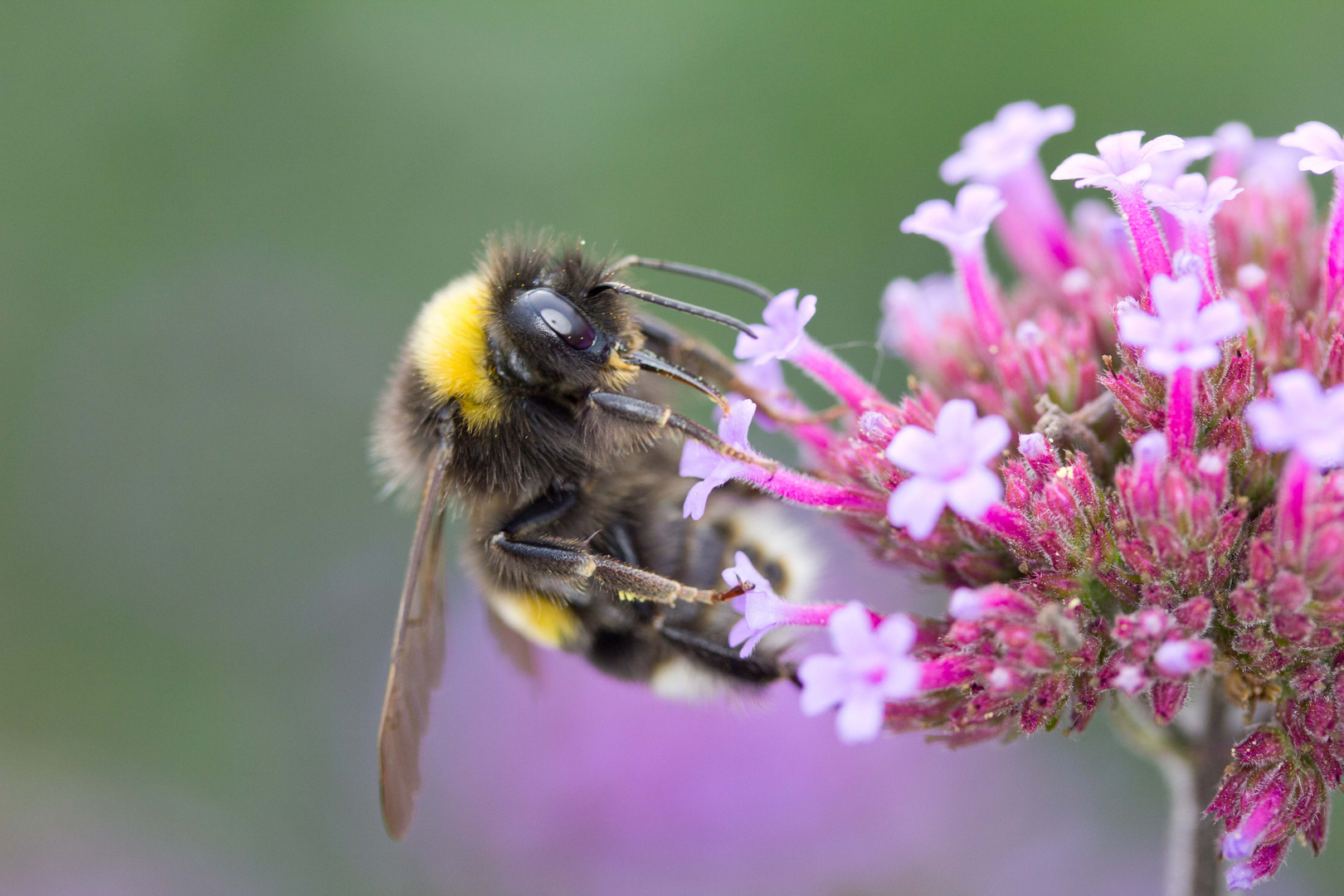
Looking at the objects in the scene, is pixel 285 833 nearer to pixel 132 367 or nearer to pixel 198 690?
pixel 198 690

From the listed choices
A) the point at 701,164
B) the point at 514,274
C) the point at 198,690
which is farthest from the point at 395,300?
the point at 514,274

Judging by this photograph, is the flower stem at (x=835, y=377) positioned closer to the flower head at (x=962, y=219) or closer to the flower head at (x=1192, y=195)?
the flower head at (x=962, y=219)

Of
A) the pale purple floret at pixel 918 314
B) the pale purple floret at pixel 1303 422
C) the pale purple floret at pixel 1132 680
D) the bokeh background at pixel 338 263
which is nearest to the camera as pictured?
the pale purple floret at pixel 1303 422

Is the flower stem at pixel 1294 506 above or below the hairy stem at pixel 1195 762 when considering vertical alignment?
above

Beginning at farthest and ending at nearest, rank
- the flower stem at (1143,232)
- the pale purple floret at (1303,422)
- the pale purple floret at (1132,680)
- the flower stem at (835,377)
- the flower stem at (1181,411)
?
the flower stem at (835,377) < the flower stem at (1143,232) < the flower stem at (1181,411) < the pale purple floret at (1132,680) < the pale purple floret at (1303,422)

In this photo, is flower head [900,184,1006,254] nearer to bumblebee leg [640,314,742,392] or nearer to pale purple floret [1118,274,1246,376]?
bumblebee leg [640,314,742,392]

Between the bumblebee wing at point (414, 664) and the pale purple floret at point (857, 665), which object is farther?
the bumblebee wing at point (414, 664)

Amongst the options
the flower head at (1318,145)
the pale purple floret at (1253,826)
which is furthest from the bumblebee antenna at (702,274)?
the pale purple floret at (1253,826)

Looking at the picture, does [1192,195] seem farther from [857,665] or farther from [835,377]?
[857,665]

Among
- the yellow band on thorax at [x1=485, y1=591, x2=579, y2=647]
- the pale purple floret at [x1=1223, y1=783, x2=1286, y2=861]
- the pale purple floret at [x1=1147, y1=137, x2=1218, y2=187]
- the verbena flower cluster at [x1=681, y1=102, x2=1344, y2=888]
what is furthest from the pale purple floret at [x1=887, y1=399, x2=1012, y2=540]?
the yellow band on thorax at [x1=485, y1=591, x2=579, y2=647]

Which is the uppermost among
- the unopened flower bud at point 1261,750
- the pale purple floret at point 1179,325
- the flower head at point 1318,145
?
the flower head at point 1318,145
